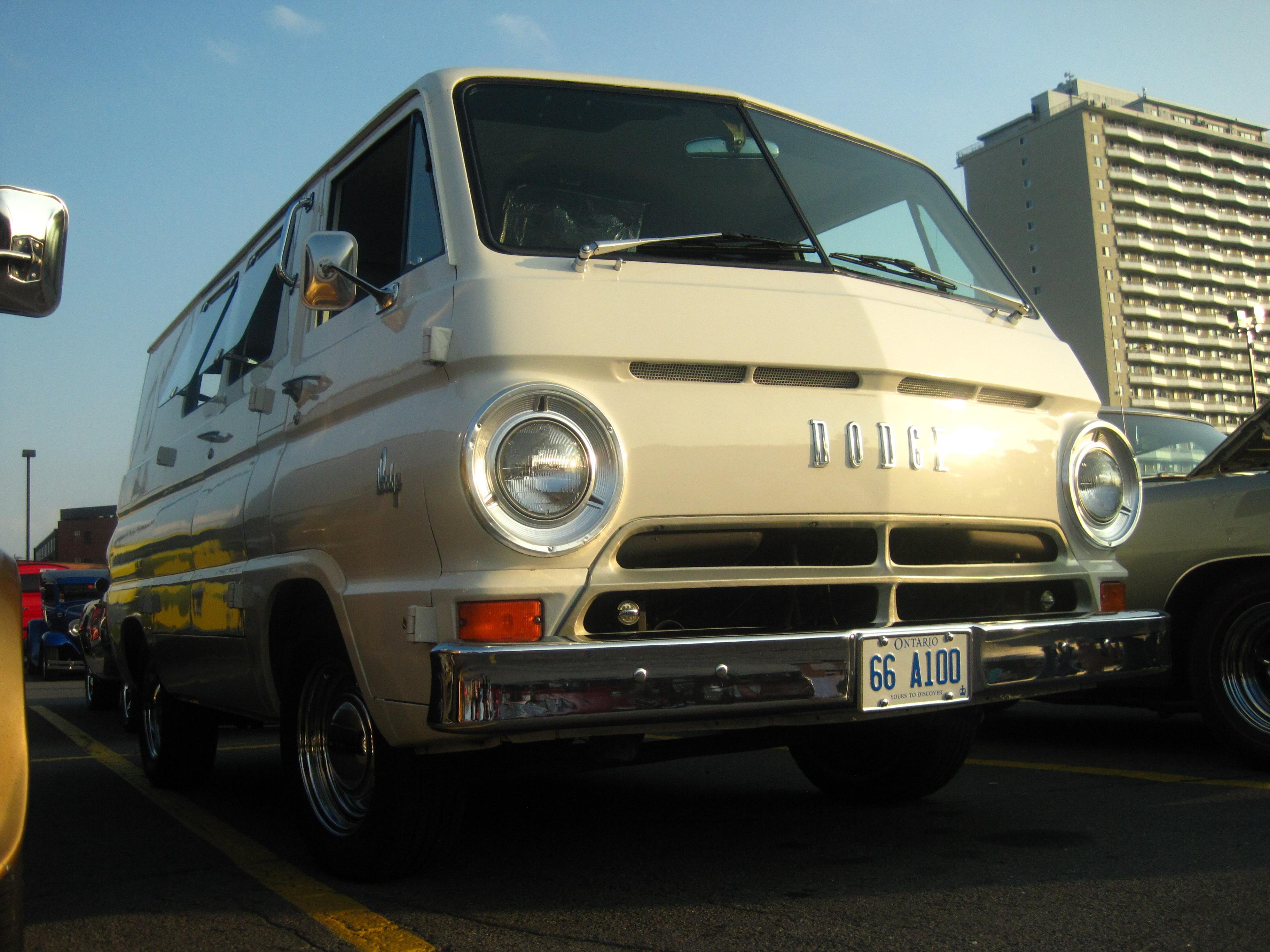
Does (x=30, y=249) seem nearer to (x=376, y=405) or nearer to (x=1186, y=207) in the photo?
(x=376, y=405)

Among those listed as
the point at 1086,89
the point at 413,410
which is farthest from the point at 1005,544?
the point at 1086,89

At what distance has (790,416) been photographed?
3061mm

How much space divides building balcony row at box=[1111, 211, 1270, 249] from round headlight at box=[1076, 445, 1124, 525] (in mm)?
111991

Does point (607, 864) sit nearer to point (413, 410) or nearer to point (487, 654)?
point (487, 654)

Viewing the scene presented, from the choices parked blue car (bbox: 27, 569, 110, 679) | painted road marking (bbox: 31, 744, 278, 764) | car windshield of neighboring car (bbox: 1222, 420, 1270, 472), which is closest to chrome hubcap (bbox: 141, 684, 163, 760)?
painted road marking (bbox: 31, 744, 278, 764)

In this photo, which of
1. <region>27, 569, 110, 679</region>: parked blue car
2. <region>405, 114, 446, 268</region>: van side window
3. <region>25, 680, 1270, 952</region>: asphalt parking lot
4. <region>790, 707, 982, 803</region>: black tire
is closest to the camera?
<region>25, 680, 1270, 952</region>: asphalt parking lot

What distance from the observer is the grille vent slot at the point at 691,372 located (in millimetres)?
2979

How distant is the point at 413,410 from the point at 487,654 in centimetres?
78

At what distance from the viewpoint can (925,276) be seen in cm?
383

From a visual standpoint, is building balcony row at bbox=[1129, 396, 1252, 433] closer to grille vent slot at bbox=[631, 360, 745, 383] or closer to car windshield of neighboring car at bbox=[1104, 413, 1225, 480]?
car windshield of neighboring car at bbox=[1104, 413, 1225, 480]

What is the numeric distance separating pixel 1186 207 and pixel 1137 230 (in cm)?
870

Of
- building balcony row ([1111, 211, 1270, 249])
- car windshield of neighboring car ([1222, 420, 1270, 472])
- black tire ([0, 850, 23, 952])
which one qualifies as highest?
building balcony row ([1111, 211, 1270, 249])

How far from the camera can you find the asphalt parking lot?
2.85 meters

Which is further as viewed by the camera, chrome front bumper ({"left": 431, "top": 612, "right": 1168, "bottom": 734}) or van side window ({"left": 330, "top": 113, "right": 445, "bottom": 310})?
van side window ({"left": 330, "top": 113, "right": 445, "bottom": 310})
